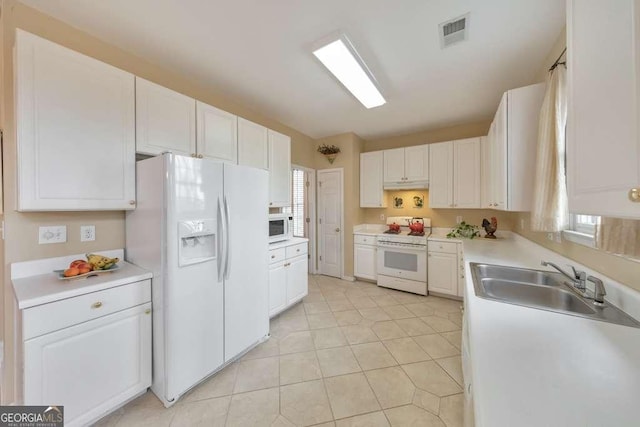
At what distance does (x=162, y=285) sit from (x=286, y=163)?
2.11 m

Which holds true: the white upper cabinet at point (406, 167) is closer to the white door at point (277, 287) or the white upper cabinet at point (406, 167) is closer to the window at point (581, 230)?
the window at point (581, 230)

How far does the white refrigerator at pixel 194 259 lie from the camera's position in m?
1.53

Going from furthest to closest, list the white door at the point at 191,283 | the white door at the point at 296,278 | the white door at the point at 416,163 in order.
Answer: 1. the white door at the point at 416,163
2. the white door at the point at 296,278
3. the white door at the point at 191,283

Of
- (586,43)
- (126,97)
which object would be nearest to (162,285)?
(126,97)

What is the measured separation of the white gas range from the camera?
3.38 metres

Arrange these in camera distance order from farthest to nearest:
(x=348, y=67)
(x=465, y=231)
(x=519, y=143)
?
(x=465, y=231) < (x=348, y=67) < (x=519, y=143)

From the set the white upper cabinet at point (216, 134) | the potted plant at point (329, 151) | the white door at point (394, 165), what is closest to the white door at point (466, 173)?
the white door at point (394, 165)

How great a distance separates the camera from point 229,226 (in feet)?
6.13

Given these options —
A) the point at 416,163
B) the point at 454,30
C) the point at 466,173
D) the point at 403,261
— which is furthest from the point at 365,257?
the point at 454,30

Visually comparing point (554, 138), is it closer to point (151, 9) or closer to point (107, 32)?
point (151, 9)

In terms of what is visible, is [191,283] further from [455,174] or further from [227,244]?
[455,174]

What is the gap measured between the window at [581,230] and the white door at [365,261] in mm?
2464

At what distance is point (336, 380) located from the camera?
176 cm

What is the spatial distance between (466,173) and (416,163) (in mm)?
736
